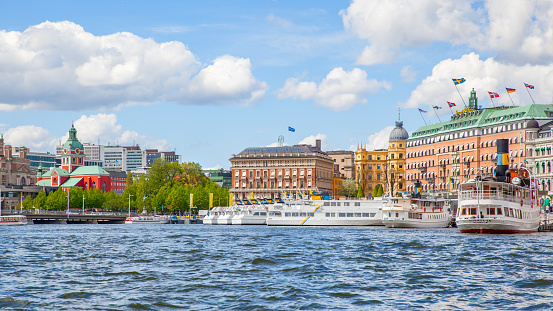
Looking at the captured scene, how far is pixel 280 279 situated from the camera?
39.3 meters

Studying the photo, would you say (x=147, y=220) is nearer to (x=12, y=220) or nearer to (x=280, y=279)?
(x=12, y=220)

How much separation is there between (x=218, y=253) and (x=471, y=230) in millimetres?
39391

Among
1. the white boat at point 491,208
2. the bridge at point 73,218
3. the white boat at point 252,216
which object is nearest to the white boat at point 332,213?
the white boat at point 252,216

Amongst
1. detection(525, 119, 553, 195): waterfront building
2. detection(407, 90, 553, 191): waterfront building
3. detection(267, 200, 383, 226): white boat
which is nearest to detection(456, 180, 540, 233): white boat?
detection(267, 200, 383, 226): white boat

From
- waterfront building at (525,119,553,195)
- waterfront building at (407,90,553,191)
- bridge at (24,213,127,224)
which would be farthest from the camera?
bridge at (24,213,127,224)

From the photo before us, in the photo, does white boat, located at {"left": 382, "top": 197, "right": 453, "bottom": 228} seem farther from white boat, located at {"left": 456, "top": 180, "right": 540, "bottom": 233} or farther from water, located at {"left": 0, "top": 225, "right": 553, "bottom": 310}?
water, located at {"left": 0, "top": 225, "right": 553, "bottom": 310}

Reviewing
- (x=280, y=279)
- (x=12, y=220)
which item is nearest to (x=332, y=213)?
(x=12, y=220)

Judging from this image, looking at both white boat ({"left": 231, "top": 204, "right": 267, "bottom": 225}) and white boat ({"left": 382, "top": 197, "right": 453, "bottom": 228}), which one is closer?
white boat ({"left": 382, "top": 197, "right": 453, "bottom": 228})

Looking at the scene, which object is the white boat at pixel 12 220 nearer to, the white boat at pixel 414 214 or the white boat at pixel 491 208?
the white boat at pixel 414 214

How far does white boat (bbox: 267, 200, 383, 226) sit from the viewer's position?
137625mm

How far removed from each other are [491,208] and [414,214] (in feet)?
131

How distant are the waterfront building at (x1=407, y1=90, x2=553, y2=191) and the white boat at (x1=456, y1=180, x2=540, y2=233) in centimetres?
6956

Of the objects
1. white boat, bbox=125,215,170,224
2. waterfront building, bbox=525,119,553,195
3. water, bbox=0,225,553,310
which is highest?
waterfront building, bbox=525,119,553,195

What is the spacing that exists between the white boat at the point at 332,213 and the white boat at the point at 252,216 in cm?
1447
